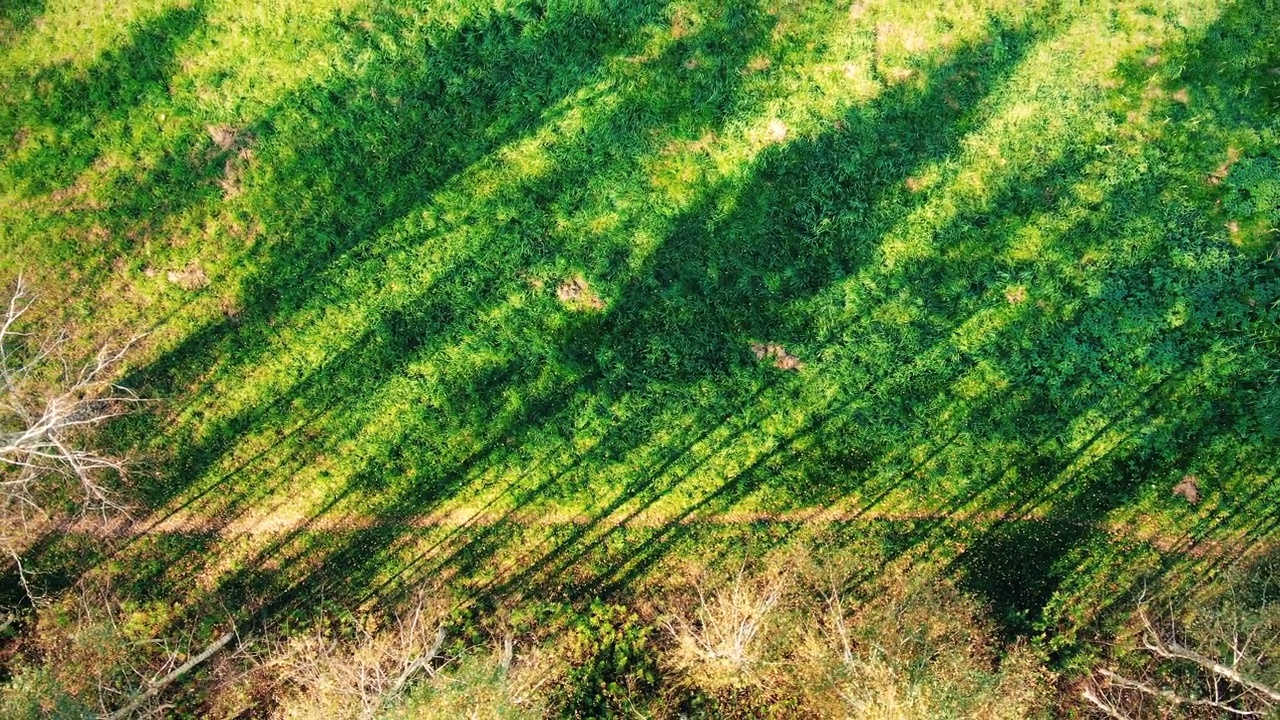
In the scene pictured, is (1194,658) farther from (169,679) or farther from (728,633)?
(169,679)

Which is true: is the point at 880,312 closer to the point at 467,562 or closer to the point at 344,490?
the point at 467,562

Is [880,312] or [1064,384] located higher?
[880,312]

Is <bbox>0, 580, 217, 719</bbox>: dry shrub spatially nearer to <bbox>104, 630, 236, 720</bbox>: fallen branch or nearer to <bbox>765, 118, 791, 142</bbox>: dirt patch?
<bbox>104, 630, 236, 720</bbox>: fallen branch

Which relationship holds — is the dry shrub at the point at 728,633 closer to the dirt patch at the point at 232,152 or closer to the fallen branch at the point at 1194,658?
the fallen branch at the point at 1194,658

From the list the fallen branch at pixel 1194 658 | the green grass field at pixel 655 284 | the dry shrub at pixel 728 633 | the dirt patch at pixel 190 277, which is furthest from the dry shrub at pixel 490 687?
the fallen branch at pixel 1194 658

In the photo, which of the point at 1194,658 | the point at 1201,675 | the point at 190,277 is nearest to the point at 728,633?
the point at 1194,658

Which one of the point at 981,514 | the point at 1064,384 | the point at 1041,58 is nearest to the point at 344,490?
the point at 981,514

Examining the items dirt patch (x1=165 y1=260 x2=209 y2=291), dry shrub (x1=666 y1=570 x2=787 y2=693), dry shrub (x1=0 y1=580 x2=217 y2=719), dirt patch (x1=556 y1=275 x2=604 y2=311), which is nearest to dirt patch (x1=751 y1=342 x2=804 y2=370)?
dirt patch (x1=556 y1=275 x2=604 y2=311)
